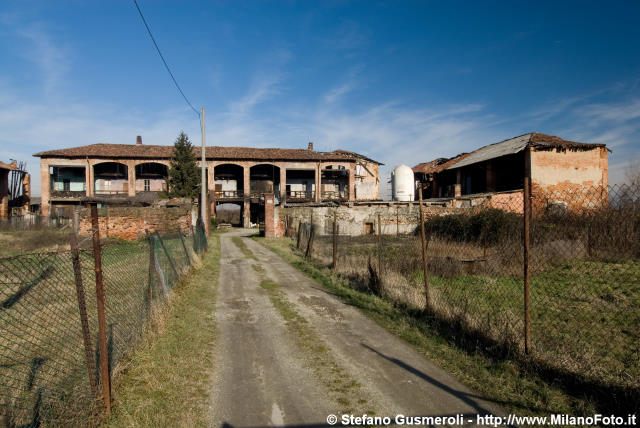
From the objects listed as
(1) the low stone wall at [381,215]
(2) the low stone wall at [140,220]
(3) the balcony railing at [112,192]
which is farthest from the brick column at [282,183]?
(2) the low stone wall at [140,220]

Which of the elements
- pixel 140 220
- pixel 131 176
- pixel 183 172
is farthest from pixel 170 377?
pixel 131 176

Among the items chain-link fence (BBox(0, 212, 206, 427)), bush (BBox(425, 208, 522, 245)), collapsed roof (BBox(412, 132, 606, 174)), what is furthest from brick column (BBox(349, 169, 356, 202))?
chain-link fence (BBox(0, 212, 206, 427))

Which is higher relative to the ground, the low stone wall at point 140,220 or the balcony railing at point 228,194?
the balcony railing at point 228,194

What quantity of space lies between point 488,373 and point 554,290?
5.26m

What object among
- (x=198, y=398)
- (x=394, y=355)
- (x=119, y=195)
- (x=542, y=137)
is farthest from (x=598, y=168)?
(x=119, y=195)

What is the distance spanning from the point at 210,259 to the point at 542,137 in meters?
26.4

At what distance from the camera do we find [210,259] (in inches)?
580

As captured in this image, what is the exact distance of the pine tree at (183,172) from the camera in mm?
38188

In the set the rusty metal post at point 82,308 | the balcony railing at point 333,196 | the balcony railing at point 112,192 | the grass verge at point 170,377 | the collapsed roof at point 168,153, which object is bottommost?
the grass verge at point 170,377

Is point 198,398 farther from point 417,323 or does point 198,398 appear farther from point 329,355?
point 417,323

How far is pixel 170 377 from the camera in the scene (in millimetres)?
4090

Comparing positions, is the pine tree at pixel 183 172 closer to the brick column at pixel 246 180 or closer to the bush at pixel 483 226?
the brick column at pixel 246 180

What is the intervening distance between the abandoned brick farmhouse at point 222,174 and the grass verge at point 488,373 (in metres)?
33.3

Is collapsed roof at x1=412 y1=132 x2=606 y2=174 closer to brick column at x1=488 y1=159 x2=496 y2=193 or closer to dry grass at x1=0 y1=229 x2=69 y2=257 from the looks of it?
brick column at x1=488 y1=159 x2=496 y2=193
